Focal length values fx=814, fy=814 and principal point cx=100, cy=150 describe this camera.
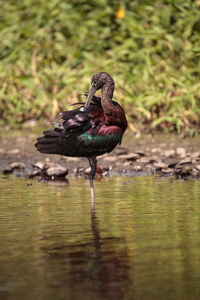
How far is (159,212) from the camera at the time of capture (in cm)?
704

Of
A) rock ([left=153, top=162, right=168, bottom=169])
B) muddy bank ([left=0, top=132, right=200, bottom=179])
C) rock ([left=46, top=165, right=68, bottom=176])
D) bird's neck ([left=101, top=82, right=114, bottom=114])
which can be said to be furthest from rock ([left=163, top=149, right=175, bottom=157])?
bird's neck ([left=101, top=82, right=114, bottom=114])

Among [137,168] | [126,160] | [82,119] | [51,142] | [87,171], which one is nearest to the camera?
[82,119]

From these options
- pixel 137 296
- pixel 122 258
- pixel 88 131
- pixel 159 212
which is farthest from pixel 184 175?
pixel 137 296

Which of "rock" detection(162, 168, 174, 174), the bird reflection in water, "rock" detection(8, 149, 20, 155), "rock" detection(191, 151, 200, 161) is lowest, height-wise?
the bird reflection in water

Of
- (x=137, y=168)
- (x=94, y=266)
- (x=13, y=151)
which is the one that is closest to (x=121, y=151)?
(x=137, y=168)

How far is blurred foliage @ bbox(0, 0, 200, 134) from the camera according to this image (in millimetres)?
13352

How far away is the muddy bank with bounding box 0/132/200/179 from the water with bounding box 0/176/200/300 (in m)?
1.08

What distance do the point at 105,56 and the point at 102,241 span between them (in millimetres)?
9442

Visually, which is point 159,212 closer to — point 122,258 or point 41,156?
point 122,258

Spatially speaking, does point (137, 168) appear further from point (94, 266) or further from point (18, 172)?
point (94, 266)

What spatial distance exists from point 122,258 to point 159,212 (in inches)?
76.4

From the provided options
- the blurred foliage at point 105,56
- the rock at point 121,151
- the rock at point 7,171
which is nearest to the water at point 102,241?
the rock at point 7,171

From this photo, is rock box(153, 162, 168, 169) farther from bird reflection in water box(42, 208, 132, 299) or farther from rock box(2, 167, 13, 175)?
bird reflection in water box(42, 208, 132, 299)

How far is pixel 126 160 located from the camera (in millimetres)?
11258
